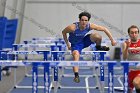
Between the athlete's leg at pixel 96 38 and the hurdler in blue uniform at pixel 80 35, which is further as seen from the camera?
the athlete's leg at pixel 96 38

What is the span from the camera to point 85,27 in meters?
7.26

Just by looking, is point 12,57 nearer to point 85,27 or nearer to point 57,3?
point 85,27

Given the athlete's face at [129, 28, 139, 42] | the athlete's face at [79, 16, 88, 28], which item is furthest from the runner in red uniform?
the athlete's face at [79, 16, 88, 28]

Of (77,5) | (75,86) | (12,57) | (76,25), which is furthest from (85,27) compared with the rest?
(77,5)

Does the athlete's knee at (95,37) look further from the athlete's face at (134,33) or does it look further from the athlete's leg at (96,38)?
the athlete's face at (134,33)

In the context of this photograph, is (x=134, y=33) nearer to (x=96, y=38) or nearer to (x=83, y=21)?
(x=83, y=21)

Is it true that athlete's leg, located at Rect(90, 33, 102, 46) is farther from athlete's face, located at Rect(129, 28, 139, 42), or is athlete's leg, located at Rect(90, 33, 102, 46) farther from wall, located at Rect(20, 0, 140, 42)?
wall, located at Rect(20, 0, 140, 42)

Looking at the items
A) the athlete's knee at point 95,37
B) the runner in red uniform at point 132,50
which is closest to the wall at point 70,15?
the athlete's knee at point 95,37

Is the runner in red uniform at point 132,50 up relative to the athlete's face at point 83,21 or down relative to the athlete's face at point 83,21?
down

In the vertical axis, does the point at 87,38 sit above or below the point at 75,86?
above

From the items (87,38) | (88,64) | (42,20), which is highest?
(42,20)

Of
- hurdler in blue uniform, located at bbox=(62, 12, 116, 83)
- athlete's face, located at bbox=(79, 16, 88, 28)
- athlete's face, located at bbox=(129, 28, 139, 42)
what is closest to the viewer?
athlete's face, located at bbox=(129, 28, 139, 42)

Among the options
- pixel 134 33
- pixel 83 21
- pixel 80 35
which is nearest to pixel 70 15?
pixel 80 35

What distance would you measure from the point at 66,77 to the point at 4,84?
2.26 metres
